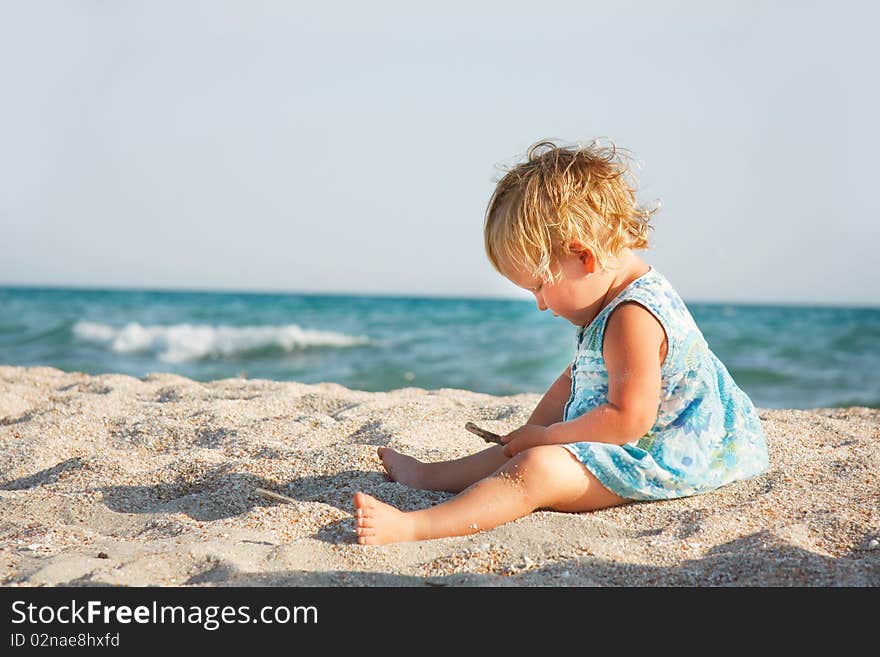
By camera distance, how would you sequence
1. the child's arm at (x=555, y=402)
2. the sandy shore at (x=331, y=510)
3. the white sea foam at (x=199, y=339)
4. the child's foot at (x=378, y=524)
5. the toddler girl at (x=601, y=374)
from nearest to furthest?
the sandy shore at (x=331, y=510) < the child's foot at (x=378, y=524) < the toddler girl at (x=601, y=374) < the child's arm at (x=555, y=402) < the white sea foam at (x=199, y=339)

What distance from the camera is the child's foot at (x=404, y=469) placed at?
284 centimetres

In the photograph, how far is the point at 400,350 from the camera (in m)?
13.8

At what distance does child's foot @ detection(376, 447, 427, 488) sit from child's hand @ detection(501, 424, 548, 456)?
0.31 metres

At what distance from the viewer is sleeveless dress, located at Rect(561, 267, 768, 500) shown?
8.43ft

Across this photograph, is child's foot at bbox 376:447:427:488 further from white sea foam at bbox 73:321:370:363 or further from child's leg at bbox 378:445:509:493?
white sea foam at bbox 73:321:370:363

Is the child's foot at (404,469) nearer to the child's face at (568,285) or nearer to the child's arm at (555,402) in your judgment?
the child's arm at (555,402)

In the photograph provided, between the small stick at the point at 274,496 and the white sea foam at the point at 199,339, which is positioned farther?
the white sea foam at the point at 199,339

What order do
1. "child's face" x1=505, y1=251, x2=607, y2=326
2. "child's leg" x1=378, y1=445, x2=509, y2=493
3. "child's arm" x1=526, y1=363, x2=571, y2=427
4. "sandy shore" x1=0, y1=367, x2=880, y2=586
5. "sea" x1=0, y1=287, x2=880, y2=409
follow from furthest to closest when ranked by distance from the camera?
"sea" x1=0, y1=287, x2=880, y2=409
"child's arm" x1=526, y1=363, x2=571, y2=427
"child's leg" x1=378, y1=445, x2=509, y2=493
"child's face" x1=505, y1=251, x2=607, y2=326
"sandy shore" x1=0, y1=367, x2=880, y2=586

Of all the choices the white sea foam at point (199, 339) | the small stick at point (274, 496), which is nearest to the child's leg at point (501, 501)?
the small stick at point (274, 496)

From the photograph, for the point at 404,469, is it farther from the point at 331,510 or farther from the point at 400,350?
the point at 400,350

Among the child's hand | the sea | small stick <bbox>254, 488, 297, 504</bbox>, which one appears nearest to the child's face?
the child's hand
